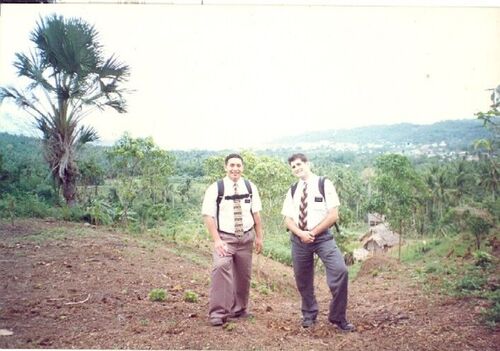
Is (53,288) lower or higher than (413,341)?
higher

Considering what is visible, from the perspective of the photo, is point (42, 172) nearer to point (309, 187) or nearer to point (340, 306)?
point (309, 187)

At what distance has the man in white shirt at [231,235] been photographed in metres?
4.30

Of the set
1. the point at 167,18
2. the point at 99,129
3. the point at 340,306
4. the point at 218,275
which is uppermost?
the point at 167,18

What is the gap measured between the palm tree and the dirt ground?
1.21 metres

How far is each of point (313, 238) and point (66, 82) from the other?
3.70 meters

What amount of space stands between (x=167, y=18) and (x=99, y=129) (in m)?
1.63

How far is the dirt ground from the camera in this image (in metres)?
4.12

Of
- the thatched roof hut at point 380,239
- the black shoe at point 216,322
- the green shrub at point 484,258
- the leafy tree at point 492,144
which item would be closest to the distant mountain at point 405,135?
the leafy tree at point 492,144

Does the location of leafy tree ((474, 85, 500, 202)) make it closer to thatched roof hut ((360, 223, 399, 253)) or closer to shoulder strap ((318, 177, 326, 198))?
shoulder strap ((318, 177, 326, 198))

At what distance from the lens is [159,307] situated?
184 inches

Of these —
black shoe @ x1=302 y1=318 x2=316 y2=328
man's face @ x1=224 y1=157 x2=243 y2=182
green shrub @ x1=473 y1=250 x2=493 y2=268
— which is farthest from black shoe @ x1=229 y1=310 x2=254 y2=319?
green shrub @ x1=473 y1=250 x2=493 y2=268

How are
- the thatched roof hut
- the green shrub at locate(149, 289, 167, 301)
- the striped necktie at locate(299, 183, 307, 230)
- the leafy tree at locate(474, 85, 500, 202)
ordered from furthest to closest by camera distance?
the thatched roof hut, the leafy tree at locate(474, 85, 500, 202), the green shrub at locate(149, 289, 167, 301), the striped necktie at locate(299, 183, 307, 230)

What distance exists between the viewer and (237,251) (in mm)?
4438

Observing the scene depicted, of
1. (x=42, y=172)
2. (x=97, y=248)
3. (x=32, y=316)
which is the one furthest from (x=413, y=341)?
(x=42, y=172)
